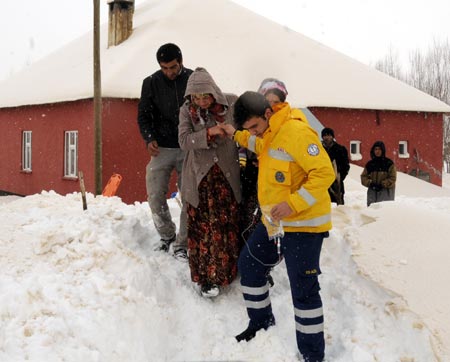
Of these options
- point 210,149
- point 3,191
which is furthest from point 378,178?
point 3,191

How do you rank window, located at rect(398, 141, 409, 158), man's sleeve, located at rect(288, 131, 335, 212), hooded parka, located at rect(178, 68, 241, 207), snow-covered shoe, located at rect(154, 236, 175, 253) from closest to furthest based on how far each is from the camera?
1. man's sleeve, located at rect(288, 131, 335, 212)
2. hooded parka, located at rect(178, 68, 241, 207)
3. snow-covered shoe, located at rect(154, 236, 175, 253)
4. window, located at rect(398, 141, 409, 158)

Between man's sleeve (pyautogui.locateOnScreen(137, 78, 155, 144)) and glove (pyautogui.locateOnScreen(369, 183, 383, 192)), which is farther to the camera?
glove (pyautogui.locateOnScreen(369, 183, 383, 192))

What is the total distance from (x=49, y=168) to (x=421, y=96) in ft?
43.8

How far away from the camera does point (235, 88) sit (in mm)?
13641

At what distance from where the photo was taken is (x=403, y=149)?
58.0ft

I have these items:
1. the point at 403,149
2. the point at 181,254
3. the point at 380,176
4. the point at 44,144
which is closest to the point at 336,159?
the point at 380,176

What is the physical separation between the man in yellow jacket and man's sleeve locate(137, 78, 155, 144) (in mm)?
1345

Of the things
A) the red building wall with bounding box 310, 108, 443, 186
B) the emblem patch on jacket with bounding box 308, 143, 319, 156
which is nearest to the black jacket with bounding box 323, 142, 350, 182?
the emblem patch on jacket with bounding box 308, 143, 319, 156

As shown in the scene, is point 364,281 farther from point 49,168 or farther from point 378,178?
point 49,168

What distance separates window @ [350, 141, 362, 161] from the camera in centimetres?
1620

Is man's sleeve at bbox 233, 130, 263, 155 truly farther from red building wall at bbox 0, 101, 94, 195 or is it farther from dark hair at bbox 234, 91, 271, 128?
red building wall at bbox 0, 101, 94, 195

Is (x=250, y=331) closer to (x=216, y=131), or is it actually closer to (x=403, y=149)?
(x=216, y=131)

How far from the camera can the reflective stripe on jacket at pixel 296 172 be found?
3.09m

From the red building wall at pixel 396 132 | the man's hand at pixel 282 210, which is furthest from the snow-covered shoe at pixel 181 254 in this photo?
the red building wall at pixel 396 132
